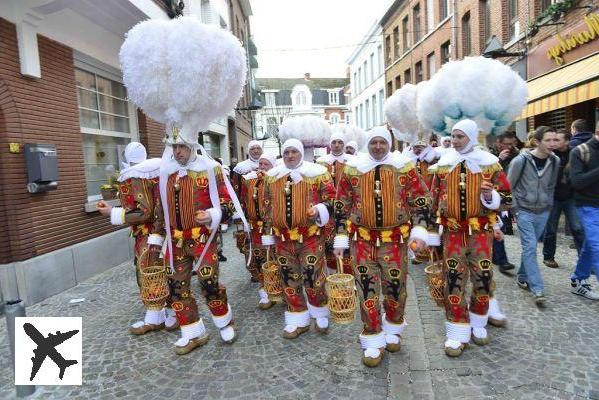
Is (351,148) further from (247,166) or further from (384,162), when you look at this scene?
(384,162)

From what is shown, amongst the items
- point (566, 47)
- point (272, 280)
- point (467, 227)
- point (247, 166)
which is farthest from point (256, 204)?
point (566, 47)

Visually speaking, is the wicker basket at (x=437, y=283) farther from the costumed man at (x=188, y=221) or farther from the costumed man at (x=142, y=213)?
the costumed man at (x=142, y=213)

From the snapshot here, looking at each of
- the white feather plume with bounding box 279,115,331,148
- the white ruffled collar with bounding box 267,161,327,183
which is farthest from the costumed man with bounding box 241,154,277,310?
the white feather plume with bounding box 279,115,331,148

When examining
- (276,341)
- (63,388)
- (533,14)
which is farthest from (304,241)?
(533,14)

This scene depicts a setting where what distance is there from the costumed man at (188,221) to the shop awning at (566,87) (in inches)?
302

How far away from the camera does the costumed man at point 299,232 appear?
158 inches

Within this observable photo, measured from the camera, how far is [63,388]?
333 cm

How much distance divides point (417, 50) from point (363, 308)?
22.5 meters

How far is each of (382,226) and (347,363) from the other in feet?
3.94

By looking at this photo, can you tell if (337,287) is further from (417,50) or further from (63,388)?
(417,50)

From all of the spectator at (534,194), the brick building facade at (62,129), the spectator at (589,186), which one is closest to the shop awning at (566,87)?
the spectator at (534,194)

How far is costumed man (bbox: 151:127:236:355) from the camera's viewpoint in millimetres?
3760

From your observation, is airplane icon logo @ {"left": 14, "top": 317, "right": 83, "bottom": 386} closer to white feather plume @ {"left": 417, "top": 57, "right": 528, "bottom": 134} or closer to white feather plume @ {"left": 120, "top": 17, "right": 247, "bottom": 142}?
white feather plume @ {"left": 120, "top": 17, "right": 247, "bottom": 142}

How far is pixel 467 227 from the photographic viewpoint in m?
3.55
